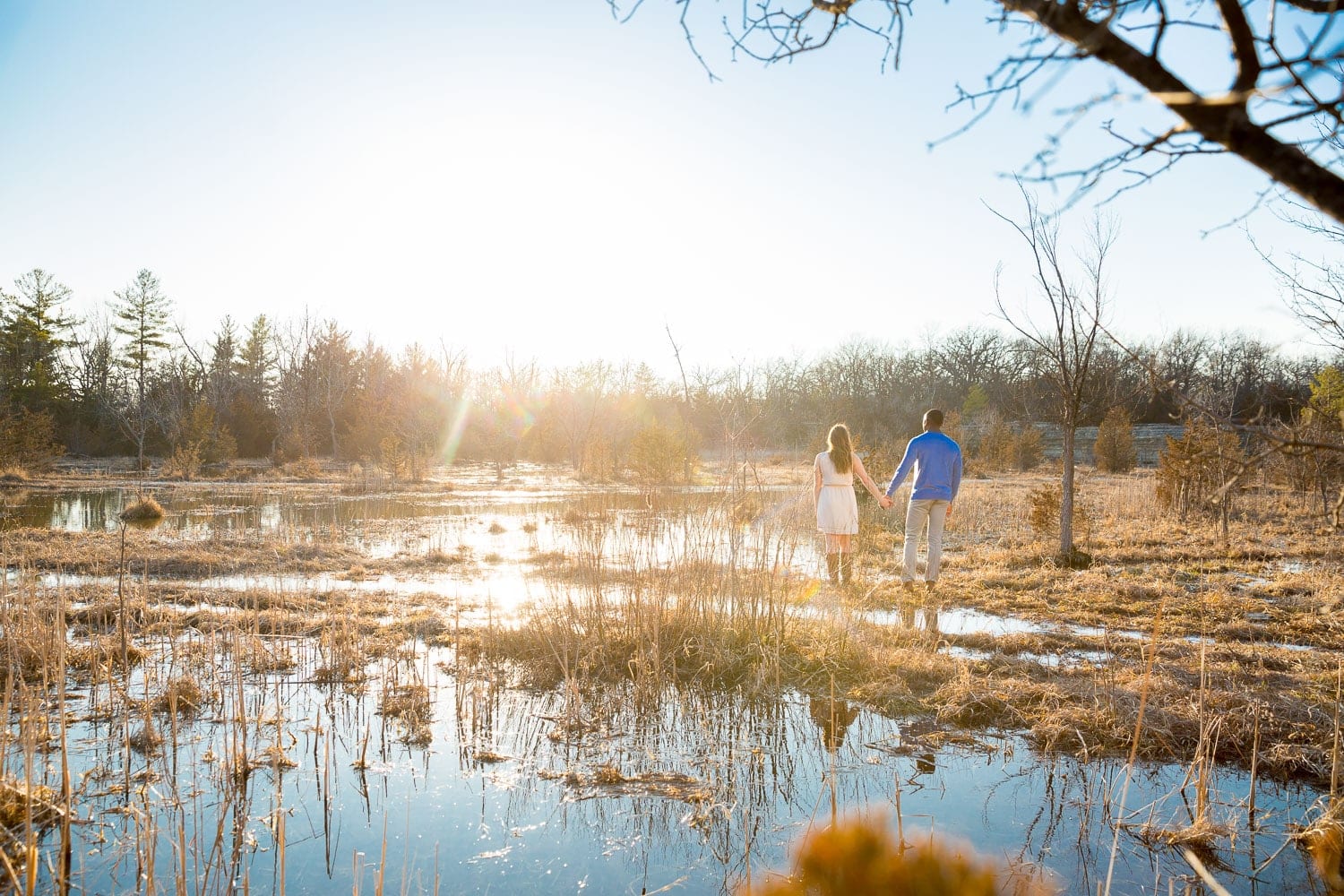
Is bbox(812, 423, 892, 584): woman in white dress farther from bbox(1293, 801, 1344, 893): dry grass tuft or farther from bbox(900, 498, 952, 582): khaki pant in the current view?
bbox(1293, 801, 1344, 893): dry grass tuft

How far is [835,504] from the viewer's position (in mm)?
8086

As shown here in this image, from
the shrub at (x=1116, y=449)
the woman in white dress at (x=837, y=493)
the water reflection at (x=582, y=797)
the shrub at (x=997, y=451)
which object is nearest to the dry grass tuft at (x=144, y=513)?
the water reflection at (x=582, y=797)

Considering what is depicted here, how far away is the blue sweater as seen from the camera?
8.16 meters

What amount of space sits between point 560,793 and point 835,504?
4851mm

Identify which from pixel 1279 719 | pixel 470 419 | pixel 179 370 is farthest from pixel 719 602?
pixel 179 370

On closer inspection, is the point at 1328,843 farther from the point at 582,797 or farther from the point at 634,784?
the point at 582,797

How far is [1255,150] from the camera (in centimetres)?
144

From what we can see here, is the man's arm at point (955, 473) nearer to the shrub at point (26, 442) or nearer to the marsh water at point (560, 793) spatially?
the marsh water at point (560, 793)

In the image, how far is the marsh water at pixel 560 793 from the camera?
316 cm

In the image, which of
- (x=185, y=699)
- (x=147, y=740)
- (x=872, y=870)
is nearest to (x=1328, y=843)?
(x=872, y=870)

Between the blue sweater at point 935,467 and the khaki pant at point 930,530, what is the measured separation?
130 mm

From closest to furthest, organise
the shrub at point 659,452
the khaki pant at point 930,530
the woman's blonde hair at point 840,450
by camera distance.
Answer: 1. the woman's blonde hair at point 840,450
2. the khaki pant at point 930,530
3. the shrub at point 659,452

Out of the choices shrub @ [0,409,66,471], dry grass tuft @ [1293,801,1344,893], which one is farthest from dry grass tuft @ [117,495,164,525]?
dry grass tuft @ [1293,801,1344,893]

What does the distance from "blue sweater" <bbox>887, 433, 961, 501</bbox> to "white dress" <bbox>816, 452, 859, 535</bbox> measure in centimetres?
45
